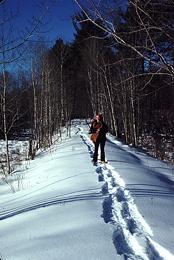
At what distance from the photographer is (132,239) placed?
6.30m

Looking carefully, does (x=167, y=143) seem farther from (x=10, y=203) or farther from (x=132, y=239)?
(x=132, y=239)

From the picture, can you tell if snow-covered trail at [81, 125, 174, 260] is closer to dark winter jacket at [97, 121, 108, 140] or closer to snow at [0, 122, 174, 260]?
snow at [0, 122, 174, 260]

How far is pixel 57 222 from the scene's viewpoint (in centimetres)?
750

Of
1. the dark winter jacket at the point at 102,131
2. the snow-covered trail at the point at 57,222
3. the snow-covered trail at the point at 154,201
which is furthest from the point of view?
the dark winter jacket at the point at 102,131

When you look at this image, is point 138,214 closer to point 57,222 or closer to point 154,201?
point 154,201

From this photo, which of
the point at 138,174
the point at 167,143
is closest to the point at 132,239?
the point at 138,174

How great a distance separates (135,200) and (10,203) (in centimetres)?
372

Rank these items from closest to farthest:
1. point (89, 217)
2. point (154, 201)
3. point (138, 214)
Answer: point (89, 217), point (138, 214), point (154, 201)

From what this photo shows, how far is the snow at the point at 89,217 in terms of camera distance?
5.87m

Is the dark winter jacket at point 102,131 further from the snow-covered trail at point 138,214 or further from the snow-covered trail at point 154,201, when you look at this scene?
the snow-covered trail at point 138,214

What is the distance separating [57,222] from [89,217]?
21.7 inches

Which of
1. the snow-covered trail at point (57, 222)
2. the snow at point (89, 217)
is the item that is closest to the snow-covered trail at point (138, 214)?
the snow at point (89, 217)

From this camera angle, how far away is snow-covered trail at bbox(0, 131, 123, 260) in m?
5.83

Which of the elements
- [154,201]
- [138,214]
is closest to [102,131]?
[154,201]
